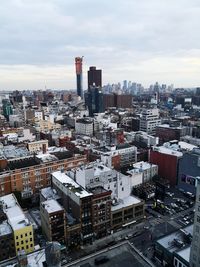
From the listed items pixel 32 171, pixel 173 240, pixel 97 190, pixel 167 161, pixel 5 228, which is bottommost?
pixel 173 240

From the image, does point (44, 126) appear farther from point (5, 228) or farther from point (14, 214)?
point (5, 228)

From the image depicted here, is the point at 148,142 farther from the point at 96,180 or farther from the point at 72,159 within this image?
the point at 96,180

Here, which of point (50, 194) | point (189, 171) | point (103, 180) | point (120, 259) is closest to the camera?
point (120, 259)

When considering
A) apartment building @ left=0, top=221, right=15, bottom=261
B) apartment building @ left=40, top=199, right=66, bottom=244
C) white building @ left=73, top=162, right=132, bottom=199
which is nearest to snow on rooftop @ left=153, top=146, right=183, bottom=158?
white building @ left=73, top=162, right=132, bottom=199

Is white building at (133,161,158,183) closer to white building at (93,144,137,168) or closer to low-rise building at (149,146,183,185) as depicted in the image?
low-rise building at (149,146,183,185)

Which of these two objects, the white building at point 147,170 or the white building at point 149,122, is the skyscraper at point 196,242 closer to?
the white building at point 147,170

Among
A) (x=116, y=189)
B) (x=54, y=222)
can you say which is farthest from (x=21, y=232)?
(x=116, y=189)

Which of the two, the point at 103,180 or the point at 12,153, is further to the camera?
the point at 12,153
